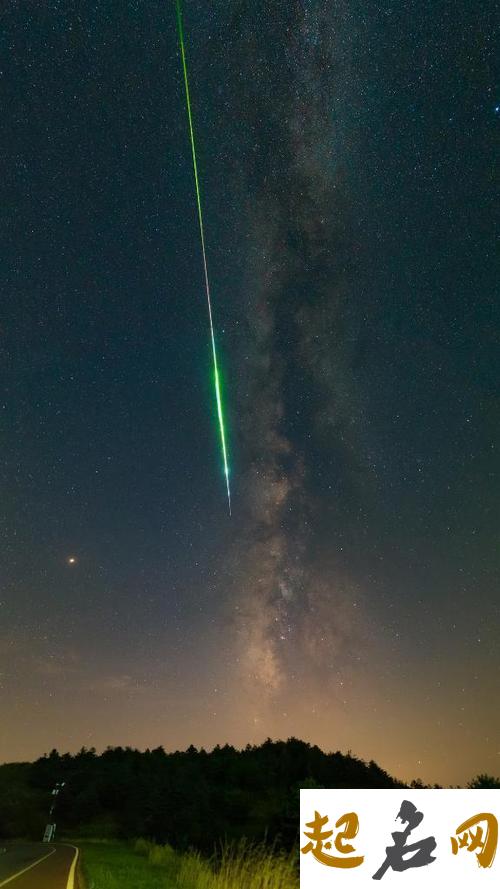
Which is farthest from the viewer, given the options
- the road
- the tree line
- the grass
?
the tree line

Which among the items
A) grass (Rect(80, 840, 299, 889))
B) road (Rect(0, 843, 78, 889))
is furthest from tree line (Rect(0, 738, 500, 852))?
grass (Rect(80, 840, 299, 889))

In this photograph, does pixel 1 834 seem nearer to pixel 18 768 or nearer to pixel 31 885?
pixel 18 768

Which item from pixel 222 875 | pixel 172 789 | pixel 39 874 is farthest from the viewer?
pixel 172 789

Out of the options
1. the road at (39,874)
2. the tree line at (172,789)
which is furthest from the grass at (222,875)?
the tree line at (172,789)

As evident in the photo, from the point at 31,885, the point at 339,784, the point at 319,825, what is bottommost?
the point at 31,885

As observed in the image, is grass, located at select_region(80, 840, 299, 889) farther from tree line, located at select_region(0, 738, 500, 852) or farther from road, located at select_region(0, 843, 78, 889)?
tree line, located at select_region(0, 738, 500, 852)

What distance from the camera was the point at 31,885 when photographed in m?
12.9

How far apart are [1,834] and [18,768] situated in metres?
27.5

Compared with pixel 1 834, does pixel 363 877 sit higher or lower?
lower

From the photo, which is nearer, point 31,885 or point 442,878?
point 442,878

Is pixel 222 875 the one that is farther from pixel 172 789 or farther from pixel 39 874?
pixel 172 789

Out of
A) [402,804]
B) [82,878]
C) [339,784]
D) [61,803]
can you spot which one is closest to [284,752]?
[339,784]

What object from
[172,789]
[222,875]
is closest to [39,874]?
[222,875]

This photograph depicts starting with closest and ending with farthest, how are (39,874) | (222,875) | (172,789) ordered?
(222,875) → (39,874) → (172,789)
